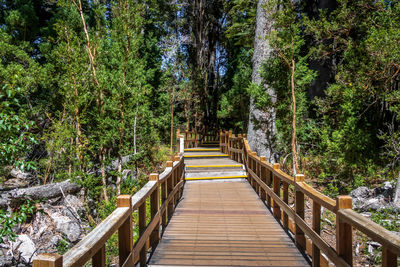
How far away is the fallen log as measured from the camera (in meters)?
8.41

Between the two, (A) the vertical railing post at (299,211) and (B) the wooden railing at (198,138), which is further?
(B) the wooden railing at (198,138)

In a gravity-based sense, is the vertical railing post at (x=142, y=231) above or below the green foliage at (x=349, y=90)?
below

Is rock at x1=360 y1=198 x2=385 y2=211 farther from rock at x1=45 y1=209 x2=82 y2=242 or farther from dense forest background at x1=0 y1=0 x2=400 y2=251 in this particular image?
rock at x1=45 y1=209 x2=82 y2=242

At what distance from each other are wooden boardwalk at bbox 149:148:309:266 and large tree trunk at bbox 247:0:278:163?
2.40 m

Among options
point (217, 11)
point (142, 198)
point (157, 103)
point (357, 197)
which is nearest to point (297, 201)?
point (142, 198)

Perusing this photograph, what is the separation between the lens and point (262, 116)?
350 inches

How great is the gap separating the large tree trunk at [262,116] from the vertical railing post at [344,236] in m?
5.99

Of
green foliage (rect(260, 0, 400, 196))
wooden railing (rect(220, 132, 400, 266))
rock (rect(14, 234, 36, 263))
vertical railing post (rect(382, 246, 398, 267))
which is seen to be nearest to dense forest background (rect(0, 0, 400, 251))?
green foliage (rect(260, 0, 400, 196))

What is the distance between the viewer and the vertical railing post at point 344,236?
8.62 ft

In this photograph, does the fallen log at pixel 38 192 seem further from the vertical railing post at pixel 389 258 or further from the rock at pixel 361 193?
the vertical railing post at pixel 389 258

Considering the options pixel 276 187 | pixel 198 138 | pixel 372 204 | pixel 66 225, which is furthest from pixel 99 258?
pixel 198 138

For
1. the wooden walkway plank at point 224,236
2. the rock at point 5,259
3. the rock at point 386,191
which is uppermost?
the rock at point 386,191

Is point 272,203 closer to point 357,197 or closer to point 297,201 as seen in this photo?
point 297,201

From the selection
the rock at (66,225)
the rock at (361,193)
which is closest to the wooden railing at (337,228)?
the rock at (361,193)
